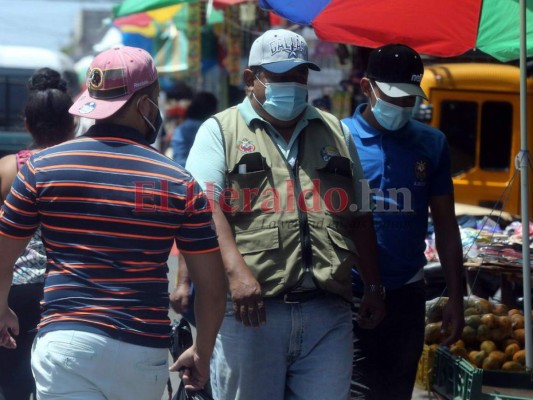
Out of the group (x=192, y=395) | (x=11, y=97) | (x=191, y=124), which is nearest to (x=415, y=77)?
(x=192, y=395)

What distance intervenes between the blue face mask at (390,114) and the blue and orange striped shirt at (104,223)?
64.0 inches

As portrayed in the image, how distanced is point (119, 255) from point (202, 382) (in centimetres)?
56

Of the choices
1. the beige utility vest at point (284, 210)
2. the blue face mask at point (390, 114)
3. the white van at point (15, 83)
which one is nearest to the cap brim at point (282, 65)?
the beige utility vest at point (284, 210)

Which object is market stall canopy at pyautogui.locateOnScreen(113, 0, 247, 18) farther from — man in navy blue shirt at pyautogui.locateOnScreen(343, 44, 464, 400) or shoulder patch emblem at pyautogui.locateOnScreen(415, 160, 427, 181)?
shoulder patch emblem at pyautogui.locateOnScreen(415, 160, 427, 181)

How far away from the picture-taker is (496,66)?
10.4 meters

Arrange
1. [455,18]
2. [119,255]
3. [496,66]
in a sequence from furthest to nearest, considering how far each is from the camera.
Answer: [496,66] → [455,18] → [119,255]

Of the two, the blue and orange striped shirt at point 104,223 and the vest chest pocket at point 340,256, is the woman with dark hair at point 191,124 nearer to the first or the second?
the vest chest pocket at point 340,256

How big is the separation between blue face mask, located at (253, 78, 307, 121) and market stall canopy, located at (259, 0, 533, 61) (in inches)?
47.9

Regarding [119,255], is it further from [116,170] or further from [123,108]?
[123,108]

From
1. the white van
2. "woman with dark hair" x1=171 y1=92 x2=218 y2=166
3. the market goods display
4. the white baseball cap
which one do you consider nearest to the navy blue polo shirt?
the white baseball cap

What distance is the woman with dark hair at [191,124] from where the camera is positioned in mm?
11789

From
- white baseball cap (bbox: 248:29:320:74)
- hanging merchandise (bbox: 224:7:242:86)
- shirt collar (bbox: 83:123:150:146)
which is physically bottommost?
shirt collar (bbox: 83:123:150:146)

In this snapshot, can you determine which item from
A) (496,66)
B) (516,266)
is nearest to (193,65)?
(496,66)

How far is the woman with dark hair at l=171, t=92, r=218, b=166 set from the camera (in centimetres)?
1179
